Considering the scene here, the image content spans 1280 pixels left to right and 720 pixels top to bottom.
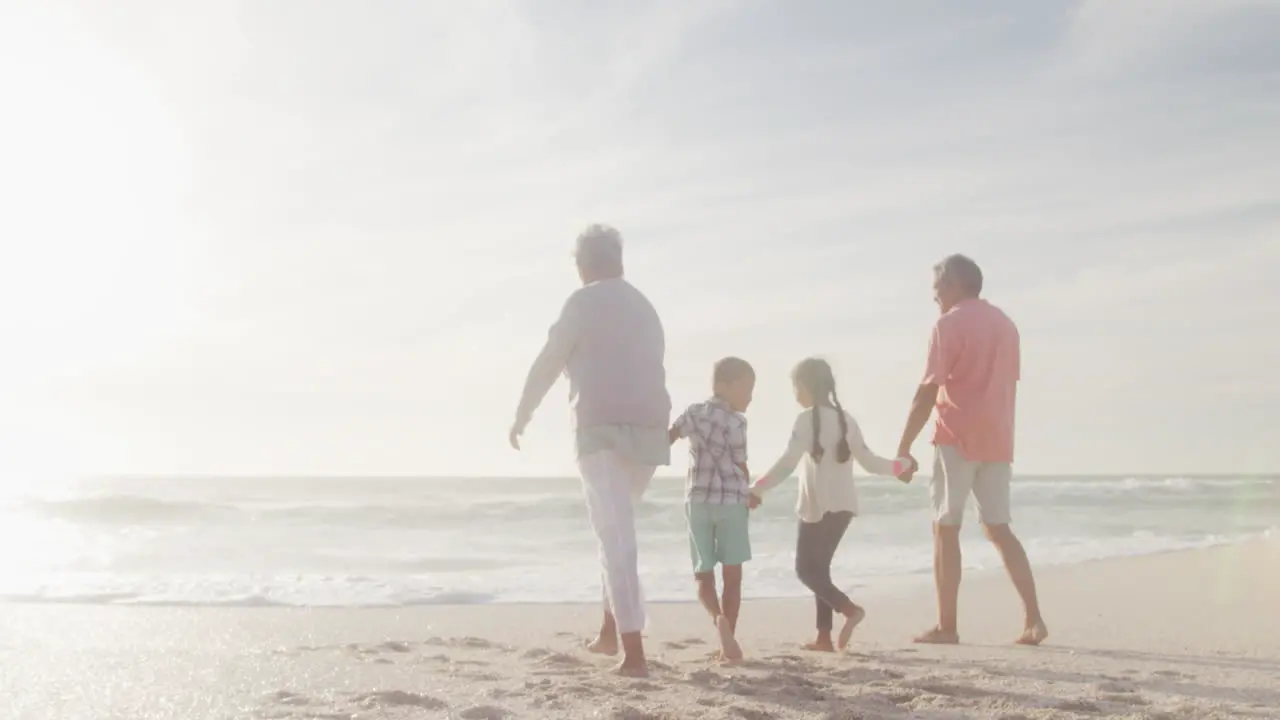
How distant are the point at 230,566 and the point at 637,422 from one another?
7.55 m

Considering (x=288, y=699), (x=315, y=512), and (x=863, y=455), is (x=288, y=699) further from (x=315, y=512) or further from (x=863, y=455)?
(x=315, y=512)

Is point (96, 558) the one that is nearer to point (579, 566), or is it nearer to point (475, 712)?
point (579, 566)

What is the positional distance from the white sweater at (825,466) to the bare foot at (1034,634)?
3.21 feet

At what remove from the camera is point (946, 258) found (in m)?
5.48

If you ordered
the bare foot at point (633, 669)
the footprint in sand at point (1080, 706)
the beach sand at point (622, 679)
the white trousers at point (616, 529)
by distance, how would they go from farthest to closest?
the white trousers at point (616, 529) < the bare foot at point (633, 669) < the beach sand at point (622, 679) < the footprint in sand at point (1080, 706)

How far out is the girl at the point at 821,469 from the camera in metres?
5.20

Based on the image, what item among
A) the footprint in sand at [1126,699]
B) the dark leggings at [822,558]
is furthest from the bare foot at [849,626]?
the footprint in sand at [1126,699]

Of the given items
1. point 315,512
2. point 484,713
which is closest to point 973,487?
point 484,713

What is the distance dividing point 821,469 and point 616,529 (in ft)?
4.43

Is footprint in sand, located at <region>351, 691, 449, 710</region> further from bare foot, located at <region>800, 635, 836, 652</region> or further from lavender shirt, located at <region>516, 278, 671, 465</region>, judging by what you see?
bare foot, located at <region>800, 635, 836, 652</region>

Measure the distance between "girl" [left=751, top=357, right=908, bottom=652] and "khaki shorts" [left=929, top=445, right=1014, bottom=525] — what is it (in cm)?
31

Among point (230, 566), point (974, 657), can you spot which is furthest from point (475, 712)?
point (230, 566)

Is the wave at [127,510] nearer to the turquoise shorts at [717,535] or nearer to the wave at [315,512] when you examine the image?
the wave at [315,512]

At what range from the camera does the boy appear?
4898mm
